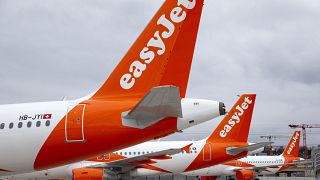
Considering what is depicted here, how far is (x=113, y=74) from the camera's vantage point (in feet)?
31.0

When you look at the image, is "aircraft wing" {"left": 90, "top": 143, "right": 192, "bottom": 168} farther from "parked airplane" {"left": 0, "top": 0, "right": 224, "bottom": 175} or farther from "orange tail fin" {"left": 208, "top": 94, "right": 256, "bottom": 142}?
"parked airplane" {"left": 0, "top": 0, "right": 224, "bottom": 175}

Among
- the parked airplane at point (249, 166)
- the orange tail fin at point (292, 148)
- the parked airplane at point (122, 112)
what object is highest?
the parked airplane at point (122, 112)

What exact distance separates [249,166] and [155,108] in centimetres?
2479

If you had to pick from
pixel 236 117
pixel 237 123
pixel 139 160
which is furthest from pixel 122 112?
pixel 236 117

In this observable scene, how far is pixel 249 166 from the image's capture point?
30922 millimetres

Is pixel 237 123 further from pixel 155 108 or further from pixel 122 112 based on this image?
pixel 155 108

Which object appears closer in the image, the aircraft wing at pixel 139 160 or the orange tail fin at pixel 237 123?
the aircraft wing at pixel 139 160

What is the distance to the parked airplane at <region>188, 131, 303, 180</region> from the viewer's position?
1096 inches

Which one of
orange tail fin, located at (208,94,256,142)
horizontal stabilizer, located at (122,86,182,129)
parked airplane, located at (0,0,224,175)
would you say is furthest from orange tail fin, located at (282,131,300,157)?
horizontal stabilizer, located at (122,86,182,129)

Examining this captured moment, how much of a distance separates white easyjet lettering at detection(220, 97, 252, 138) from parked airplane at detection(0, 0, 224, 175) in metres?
14.4

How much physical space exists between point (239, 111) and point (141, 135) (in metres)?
16.0

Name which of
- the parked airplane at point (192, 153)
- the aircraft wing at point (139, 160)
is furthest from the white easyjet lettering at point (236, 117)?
the aircraft wing at point (139, 160)

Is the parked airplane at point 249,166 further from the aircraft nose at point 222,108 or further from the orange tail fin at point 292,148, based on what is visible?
the aircraft nose at point 222,108

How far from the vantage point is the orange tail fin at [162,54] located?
29.9 feet
